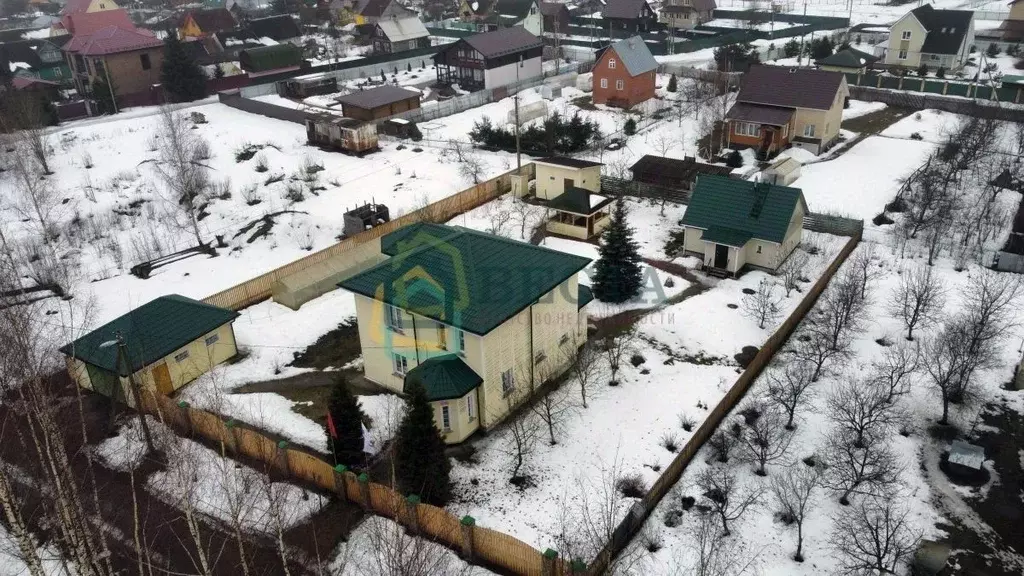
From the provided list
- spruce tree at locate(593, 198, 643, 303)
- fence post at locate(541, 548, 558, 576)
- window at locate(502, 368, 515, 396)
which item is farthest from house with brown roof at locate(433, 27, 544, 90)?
fence post at locate(541, 548, 558, 576)

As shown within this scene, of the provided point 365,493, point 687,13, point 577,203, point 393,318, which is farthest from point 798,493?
point 687,13

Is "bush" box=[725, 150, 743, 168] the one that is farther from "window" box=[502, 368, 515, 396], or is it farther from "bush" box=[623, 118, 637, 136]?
"window" box=[502, 368, 515, 396]

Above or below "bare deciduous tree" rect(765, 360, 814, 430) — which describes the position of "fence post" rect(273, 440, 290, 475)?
above

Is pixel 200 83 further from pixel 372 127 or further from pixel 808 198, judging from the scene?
pixel 808 198

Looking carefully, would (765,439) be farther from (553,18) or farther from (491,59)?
(553,18)

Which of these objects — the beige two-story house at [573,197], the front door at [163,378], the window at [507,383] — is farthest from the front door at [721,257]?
the front door at [163,378]
